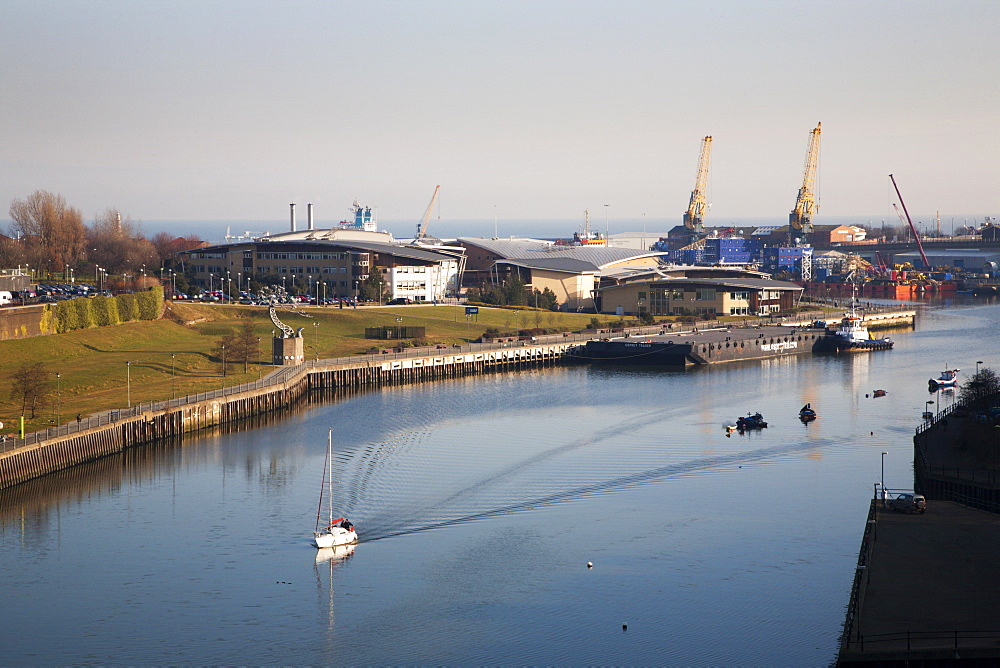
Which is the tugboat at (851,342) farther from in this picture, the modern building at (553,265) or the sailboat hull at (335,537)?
the sailboat hull at (335,537)

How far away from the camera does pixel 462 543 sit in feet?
110

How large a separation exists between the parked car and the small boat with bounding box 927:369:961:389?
107 feet

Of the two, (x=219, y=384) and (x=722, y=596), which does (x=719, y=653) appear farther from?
(x=219, y=384)

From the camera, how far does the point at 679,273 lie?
4587 inches

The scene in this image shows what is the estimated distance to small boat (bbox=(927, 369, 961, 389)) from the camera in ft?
209

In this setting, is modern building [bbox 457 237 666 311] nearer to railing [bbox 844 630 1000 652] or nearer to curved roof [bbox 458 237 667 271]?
curved roof [bbox 458 237 667 271]

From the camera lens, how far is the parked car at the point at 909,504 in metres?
32.6

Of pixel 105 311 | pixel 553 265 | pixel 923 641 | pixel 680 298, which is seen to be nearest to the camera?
pixel 923 641

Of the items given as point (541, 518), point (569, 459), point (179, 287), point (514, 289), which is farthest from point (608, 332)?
point (541, 518)

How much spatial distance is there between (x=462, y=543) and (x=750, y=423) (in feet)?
72.3

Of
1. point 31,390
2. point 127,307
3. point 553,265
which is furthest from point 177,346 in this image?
point 553,265

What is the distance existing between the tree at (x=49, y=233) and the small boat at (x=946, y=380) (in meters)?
65.3

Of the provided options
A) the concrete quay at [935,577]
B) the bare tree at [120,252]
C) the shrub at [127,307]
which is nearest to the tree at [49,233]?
the bare tree at [120,252]

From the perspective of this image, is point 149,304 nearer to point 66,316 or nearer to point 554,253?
point 66,316
